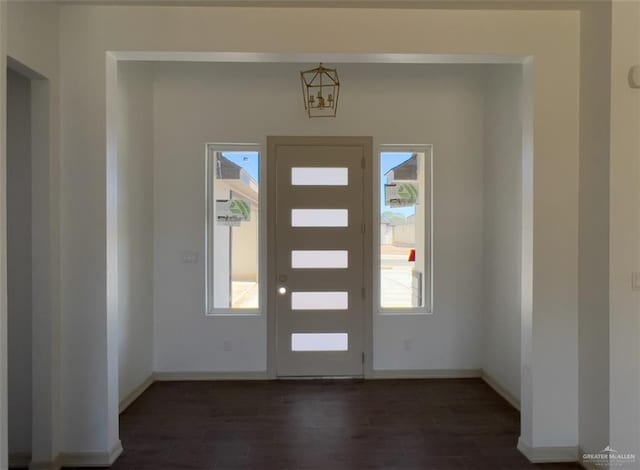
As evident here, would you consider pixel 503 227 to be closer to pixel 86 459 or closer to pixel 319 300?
pixel 319 300

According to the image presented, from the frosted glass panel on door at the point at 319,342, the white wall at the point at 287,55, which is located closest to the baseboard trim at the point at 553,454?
the white wall at the point at 287,55

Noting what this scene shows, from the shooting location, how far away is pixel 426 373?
413cm

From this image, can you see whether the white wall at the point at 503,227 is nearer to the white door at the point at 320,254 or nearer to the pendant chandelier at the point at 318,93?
the white door at the point at 320,254

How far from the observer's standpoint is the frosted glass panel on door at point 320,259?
4098 mm

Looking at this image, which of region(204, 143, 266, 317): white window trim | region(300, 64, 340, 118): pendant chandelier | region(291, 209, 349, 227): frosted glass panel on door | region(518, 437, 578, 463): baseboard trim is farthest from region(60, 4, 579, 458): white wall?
region(291, 209, 349, 227): frosted glass panel on door

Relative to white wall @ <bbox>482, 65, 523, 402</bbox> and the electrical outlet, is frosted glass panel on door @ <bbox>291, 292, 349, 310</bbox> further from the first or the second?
white wall @ <bbox>482, 65, 523, 402</bbox>

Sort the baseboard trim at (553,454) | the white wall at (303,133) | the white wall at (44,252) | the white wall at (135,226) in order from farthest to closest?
the white wall at (303,133) < the white wall at (135,226) < the baseboard trim at (553,454) < the white wall at (44,252)

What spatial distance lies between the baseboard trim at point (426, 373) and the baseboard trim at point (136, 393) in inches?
84.6

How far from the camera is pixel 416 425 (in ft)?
10.3

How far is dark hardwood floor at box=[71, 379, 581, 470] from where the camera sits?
2656 mm

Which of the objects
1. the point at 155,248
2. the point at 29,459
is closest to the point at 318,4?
the point at 155,248

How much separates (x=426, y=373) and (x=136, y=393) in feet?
8.97
